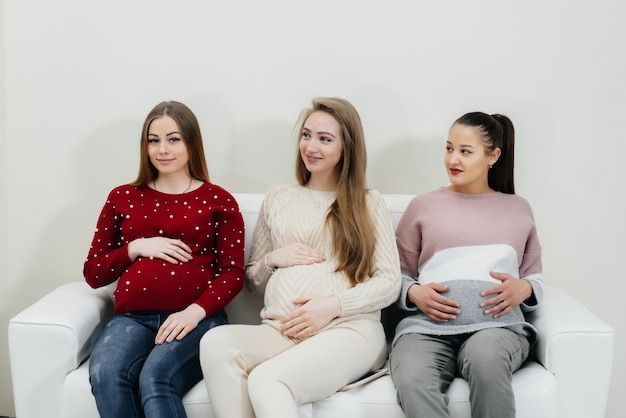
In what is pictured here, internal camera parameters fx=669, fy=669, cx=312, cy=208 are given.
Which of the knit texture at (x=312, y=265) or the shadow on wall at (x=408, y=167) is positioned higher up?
the shadow on wall at (x=408, y=167)

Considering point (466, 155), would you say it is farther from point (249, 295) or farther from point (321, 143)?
point (249, 295)

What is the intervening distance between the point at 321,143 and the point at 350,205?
0.66 feet

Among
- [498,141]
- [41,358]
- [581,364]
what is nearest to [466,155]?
[498,141]

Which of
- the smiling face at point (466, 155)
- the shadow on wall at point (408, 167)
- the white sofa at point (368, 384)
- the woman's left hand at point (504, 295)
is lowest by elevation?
the white sofa at point (368, 384)

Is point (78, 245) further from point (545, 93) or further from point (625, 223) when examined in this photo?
point (625, 223)

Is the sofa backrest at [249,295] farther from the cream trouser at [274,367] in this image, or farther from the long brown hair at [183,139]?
the cream trouser at [274,367]

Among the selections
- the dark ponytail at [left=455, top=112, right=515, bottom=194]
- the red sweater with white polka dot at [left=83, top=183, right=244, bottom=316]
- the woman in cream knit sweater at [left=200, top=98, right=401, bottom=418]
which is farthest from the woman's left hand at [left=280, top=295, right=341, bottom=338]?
the dark ponytail at [left=455, top=112, right=515, bottom=194]

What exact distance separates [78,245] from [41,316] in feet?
2.44

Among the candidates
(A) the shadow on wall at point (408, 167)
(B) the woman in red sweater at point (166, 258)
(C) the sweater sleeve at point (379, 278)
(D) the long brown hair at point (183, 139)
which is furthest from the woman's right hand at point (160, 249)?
(A) the shadow on wall at point (408, 167)

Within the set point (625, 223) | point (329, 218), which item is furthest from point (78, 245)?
point (625, 223)

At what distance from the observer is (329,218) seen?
1.96 meters

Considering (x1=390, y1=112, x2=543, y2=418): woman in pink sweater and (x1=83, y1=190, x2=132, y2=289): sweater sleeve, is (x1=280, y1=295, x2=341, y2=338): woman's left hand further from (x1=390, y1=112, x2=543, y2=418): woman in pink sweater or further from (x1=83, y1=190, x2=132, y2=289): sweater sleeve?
(x1=83, y1=190, x2=132, y2=289): sweater sleeve

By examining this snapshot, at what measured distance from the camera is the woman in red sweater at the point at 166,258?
1.74m

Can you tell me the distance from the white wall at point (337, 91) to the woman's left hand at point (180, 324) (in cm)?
70
